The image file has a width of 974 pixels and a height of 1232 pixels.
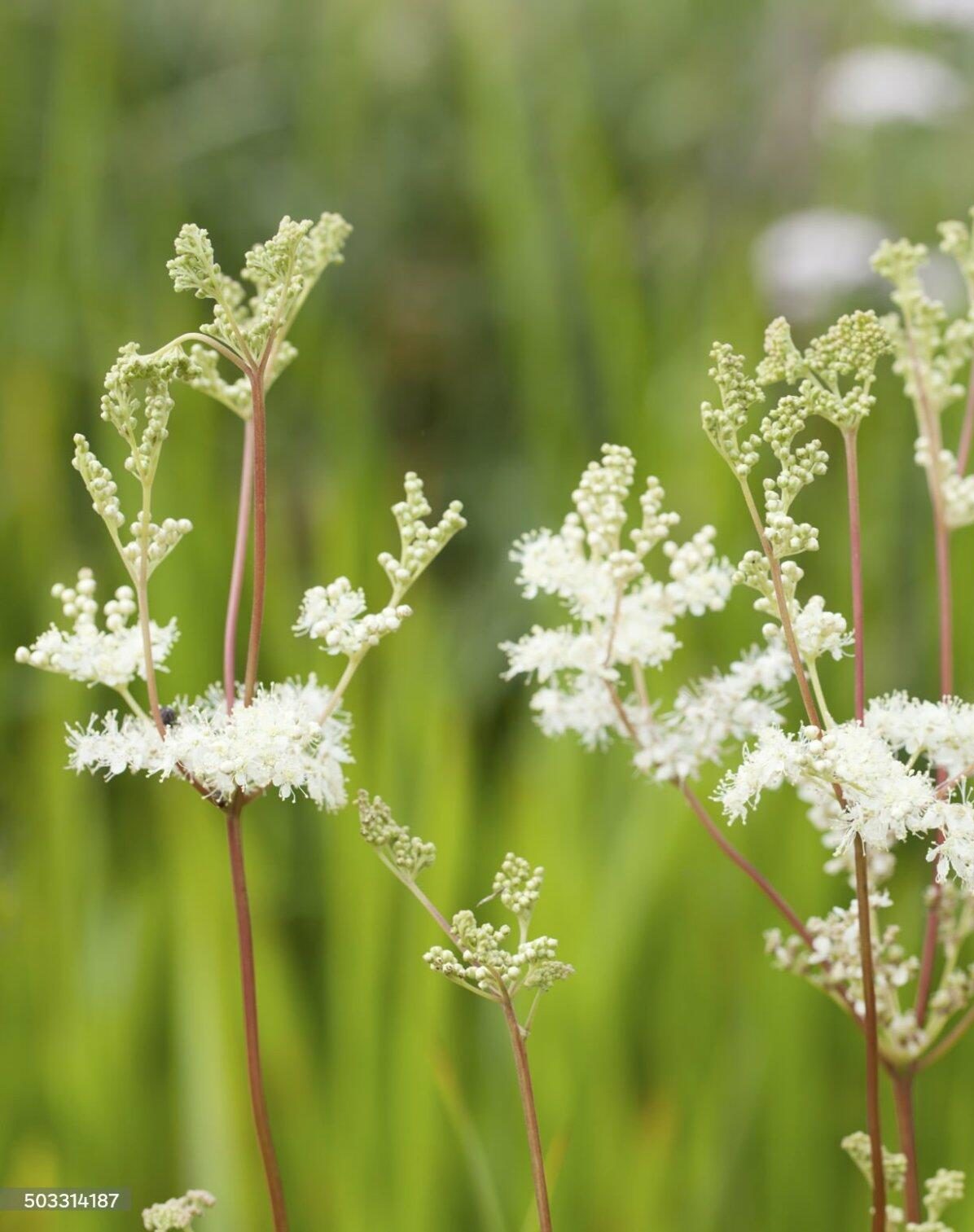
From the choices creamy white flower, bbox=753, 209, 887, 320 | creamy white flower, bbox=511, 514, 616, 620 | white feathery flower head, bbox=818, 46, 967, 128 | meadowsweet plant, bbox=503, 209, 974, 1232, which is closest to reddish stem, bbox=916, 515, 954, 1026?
meadowsweet plant, bbox=503, 209, 974, 1232

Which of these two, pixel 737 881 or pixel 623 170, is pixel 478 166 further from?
pixel 737 881

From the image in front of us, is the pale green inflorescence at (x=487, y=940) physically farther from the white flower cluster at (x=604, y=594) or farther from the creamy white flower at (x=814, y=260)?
the creamy white flower at (x=814, y=260)

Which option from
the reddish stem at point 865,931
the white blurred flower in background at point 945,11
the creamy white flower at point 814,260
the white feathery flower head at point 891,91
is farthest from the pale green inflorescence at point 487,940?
the white blurred flower in background at point 945,11

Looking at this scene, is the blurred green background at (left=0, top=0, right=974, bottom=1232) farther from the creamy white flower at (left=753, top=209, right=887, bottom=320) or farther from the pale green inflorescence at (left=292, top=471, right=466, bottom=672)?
the pale green inflorescence at (left=292, top=471, right=466, bottom=672)

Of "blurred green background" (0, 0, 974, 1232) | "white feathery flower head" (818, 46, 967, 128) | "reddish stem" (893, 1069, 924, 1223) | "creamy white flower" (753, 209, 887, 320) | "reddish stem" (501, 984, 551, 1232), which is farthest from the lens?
"white feathery flower head" (818, 46, 967, 128)

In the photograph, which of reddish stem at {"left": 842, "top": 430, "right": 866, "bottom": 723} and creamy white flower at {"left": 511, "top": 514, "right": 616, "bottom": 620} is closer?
reddish stem at {"left": 842, "top": 430, "right": 866, "bottom": 723}

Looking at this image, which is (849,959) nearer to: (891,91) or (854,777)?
(854,777)
